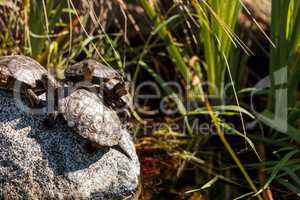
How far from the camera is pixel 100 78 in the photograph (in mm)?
2268

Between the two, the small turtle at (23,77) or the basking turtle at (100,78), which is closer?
the small turtle at (23,77)

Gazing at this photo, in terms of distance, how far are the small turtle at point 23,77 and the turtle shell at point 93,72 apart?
0.12 meters

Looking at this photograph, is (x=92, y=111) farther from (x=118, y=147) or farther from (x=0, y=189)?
(x=0, y=189)

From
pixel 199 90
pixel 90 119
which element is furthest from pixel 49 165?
pixel 199 90

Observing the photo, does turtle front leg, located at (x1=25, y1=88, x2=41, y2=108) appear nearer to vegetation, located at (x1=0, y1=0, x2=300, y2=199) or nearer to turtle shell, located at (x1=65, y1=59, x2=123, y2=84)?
turtle shell, located at (x1=65, y1=59, x2=123, y2=84)

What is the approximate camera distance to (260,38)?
354cm

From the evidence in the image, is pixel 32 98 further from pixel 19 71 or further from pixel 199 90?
pixel 199 90

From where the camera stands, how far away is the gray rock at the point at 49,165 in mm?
2178

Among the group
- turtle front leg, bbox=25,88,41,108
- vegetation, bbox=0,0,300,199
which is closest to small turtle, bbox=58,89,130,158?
turtle front leg, bbox=25,88,41,108

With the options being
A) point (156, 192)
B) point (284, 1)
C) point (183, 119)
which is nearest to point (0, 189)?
point (156, 192)

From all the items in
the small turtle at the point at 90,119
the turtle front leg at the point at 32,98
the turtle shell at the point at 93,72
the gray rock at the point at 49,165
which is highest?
the turtle shell at the point at 93,72

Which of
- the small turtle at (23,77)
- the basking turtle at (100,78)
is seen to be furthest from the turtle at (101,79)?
the small turtle at (23,77)

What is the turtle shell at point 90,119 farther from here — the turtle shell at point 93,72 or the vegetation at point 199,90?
the vegetation at point 199,90

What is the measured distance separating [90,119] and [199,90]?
3.35ft
